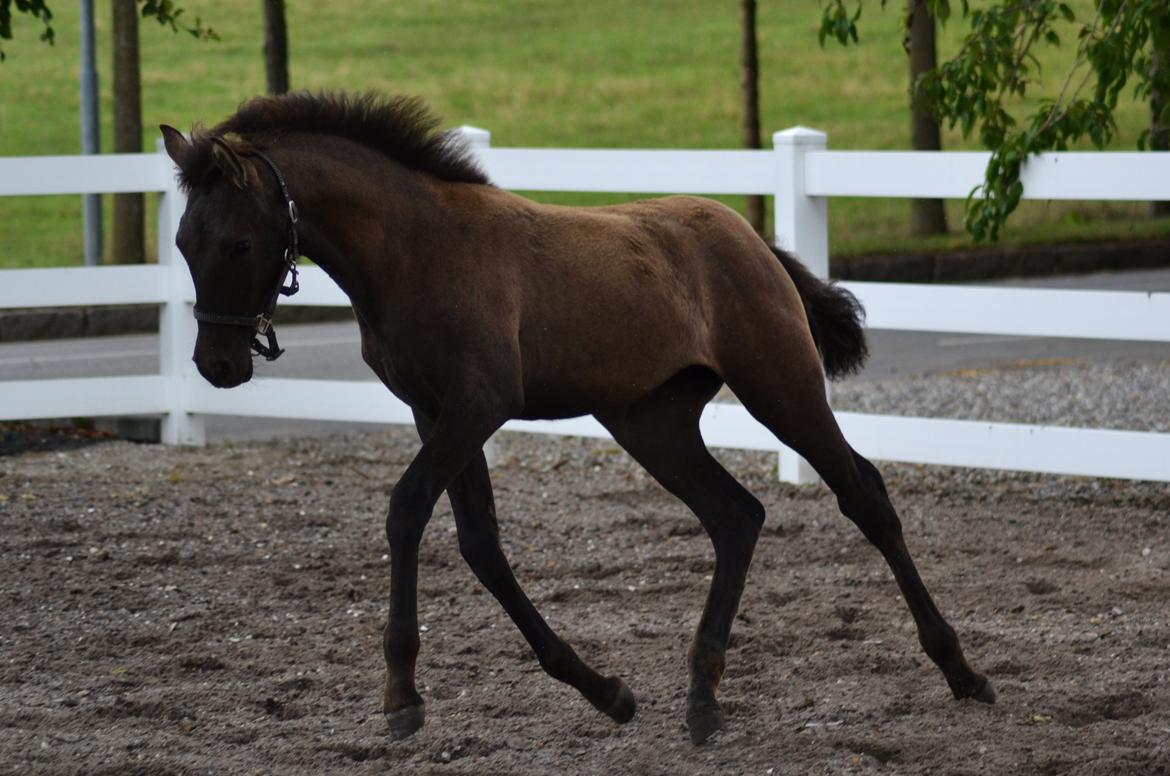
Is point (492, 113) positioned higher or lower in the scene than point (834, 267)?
higher

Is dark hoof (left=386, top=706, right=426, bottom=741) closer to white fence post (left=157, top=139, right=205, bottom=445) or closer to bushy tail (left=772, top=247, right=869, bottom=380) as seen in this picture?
bushy tail (left=772, top=247, right=869, bottom=380)

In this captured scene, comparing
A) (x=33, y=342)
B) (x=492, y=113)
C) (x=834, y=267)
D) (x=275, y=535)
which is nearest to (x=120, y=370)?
(x=33, y=342)

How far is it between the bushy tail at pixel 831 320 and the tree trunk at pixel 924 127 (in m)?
10.5

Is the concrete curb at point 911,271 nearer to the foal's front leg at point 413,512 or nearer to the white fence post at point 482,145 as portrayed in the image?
the white fence post at point 482,145

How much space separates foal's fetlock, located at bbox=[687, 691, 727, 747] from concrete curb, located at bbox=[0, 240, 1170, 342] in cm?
1092

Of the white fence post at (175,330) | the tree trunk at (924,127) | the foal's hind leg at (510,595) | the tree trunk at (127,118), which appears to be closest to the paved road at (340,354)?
the white fence post at (175,330)

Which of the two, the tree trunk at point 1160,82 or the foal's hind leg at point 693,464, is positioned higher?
the tree trunk at point 1160,82

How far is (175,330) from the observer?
31.8 ft

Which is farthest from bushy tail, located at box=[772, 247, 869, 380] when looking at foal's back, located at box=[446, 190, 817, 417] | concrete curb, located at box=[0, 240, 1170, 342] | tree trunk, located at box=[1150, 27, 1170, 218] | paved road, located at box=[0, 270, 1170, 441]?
concrete curb, located at box=[0, 240, 1170, 342]

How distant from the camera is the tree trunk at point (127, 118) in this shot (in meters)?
15.2

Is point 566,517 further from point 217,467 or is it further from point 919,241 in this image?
point 919,241

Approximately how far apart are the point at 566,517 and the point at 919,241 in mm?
A: 11778

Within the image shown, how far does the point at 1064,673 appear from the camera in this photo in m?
5.21

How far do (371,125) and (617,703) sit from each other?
1.72 m
